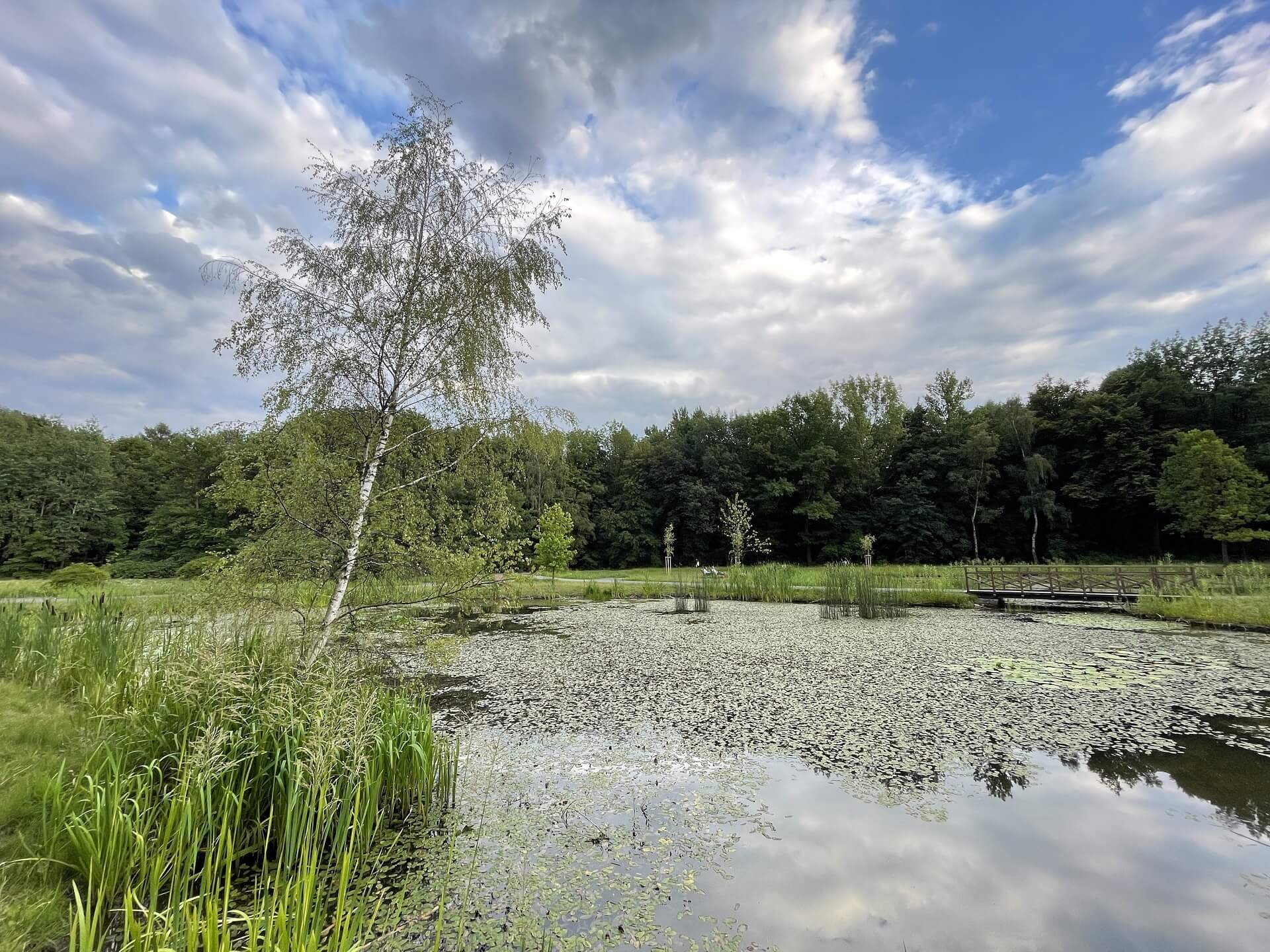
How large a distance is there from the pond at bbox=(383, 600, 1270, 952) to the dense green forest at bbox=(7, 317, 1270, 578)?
19.8 metres

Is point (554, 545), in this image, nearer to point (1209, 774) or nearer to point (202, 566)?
point (202, 566)

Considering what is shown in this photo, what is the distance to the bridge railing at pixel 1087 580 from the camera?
12.4 m

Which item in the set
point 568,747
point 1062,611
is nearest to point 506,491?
point 568,747

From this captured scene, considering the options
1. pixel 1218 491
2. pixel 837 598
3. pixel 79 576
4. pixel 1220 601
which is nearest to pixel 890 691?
pixel 837 598

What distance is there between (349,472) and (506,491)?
1256 millimetres

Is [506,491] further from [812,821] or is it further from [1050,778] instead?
[1050,778]

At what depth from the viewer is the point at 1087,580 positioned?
13797mm

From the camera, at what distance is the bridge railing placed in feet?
40.5

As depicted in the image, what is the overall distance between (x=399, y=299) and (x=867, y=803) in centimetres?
520

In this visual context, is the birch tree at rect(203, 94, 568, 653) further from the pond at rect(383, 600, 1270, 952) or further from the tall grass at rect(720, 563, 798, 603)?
the tall grass at rect(720, 563, 798, 603)

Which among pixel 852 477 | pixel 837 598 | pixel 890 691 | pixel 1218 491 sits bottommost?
pixel 890 691

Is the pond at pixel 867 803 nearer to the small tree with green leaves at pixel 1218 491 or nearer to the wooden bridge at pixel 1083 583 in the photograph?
the wooden bridge at pixel 1083 583

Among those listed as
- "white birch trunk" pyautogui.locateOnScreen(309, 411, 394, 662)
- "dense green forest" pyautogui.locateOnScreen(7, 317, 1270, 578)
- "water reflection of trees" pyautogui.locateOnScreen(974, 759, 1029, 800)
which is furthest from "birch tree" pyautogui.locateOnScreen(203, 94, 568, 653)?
"dense green forest" pyautogui.locateOnScreen(7, 317, 1270, 578)

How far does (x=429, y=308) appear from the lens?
15.1 feet
